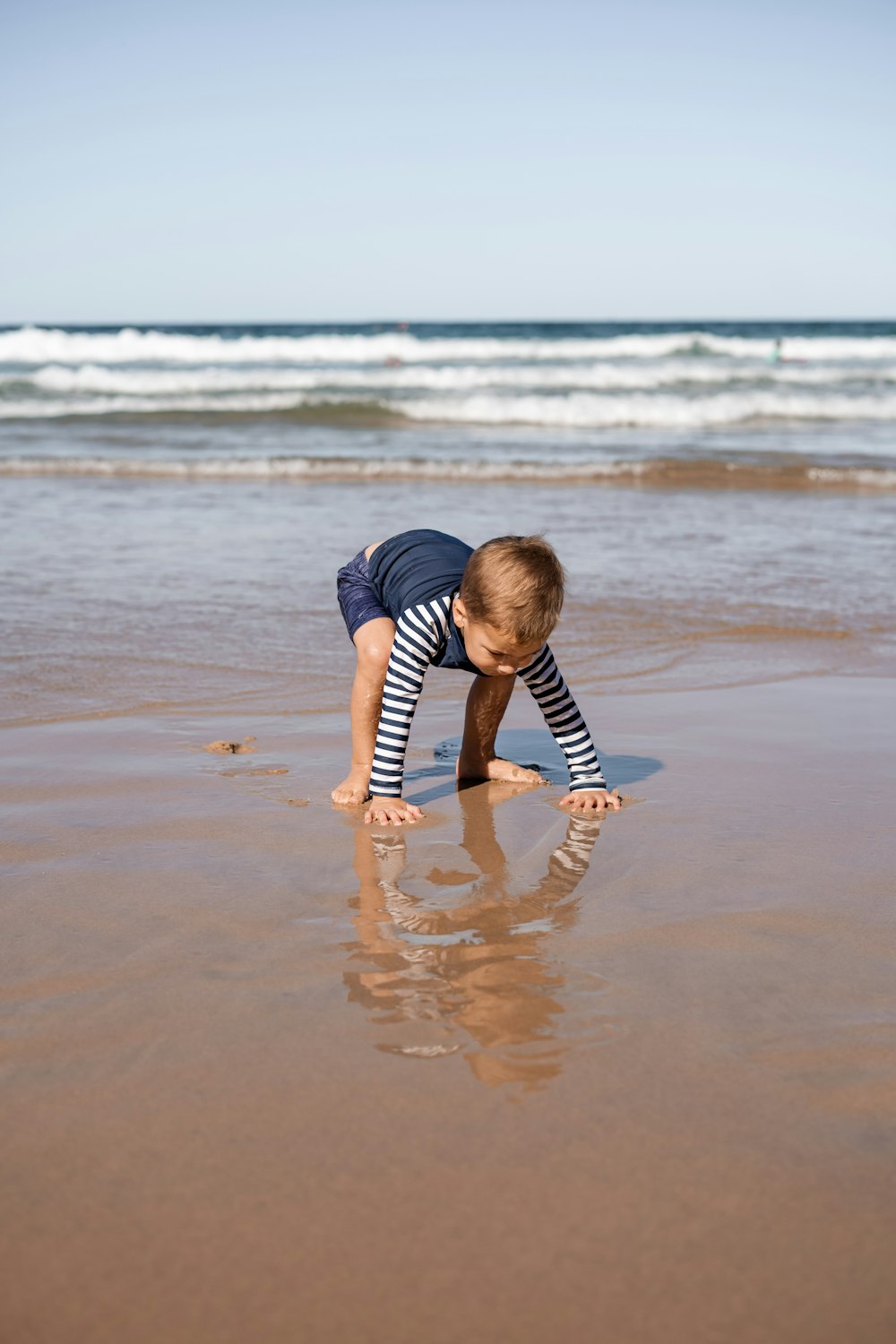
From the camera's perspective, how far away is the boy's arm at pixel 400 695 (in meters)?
3.08

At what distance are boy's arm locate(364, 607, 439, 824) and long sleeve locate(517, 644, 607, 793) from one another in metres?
0.28

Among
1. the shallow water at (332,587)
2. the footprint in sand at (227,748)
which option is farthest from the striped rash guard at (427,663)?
the shallow water at (332,587)

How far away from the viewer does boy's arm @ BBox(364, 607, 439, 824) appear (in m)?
3.08

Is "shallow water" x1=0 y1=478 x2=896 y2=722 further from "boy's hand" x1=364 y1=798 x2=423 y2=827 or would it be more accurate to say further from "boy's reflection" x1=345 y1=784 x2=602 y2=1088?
"boy's reflection" x1=345 y1=784 x2=602 y2=1088

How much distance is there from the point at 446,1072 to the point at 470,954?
428 mm

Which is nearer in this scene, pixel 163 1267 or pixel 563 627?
pixel 163 1267

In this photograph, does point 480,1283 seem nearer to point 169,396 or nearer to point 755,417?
point 755,417

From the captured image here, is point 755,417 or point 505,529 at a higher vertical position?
point 755,417

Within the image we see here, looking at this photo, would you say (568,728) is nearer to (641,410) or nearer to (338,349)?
(641,410)

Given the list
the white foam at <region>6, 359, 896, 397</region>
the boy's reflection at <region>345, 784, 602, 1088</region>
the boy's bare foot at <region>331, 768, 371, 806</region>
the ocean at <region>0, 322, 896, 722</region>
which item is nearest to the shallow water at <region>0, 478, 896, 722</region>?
the ocean at <region>0, 322, 896, 722</region>

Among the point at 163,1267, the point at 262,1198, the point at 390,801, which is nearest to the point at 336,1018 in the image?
the point at 262,1198

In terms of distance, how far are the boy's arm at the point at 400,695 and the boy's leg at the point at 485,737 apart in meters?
0.37

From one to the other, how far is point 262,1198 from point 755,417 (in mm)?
18149

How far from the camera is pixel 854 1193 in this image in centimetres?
149
